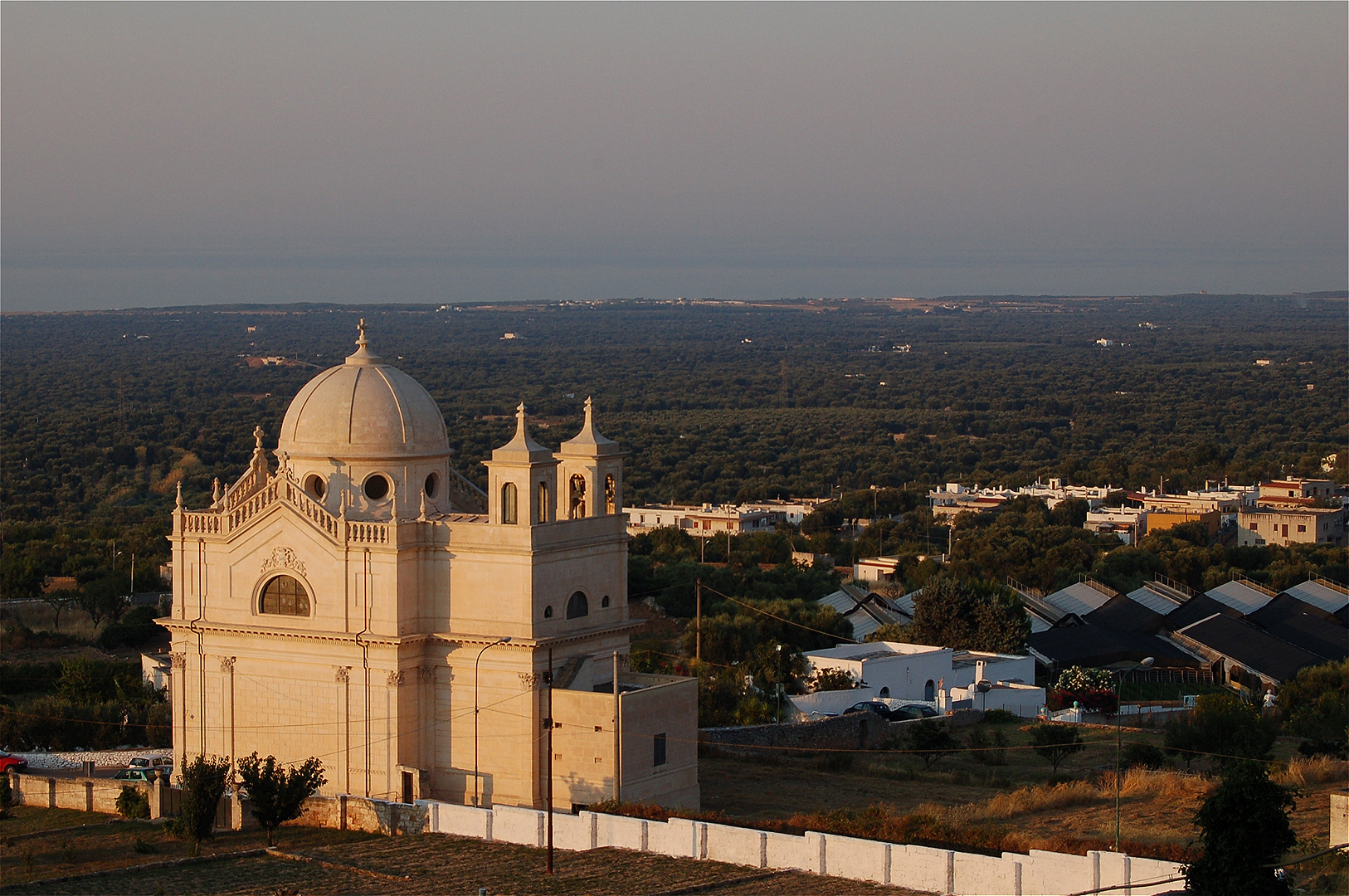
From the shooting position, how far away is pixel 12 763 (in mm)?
35344

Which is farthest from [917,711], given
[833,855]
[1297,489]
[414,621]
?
[1297,489]

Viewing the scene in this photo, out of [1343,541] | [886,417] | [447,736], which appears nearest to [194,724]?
[447,736]

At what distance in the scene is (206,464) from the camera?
109 metres

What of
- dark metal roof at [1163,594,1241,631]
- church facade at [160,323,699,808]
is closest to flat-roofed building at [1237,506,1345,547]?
dark metal roof at [1163,594,1241,631]

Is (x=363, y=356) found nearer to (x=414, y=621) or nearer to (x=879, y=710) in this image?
→ (x=414, y=621)

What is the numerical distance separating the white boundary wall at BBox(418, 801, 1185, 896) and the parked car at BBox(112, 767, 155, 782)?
661 cm

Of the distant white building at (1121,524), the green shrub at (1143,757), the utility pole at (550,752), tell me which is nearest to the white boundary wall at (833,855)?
the utility pole at (550,752)

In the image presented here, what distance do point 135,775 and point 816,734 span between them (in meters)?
13.2

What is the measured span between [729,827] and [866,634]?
26.2 metres

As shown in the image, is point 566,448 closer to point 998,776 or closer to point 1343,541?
point 998,776

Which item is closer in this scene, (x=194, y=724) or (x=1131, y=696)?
(x=194, y=724)

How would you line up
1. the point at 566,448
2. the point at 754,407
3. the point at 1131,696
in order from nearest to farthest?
the point at 566,448
the point at 1131,696
the point at 754,407

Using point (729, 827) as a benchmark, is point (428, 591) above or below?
above

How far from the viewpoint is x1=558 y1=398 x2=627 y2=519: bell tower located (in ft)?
107
